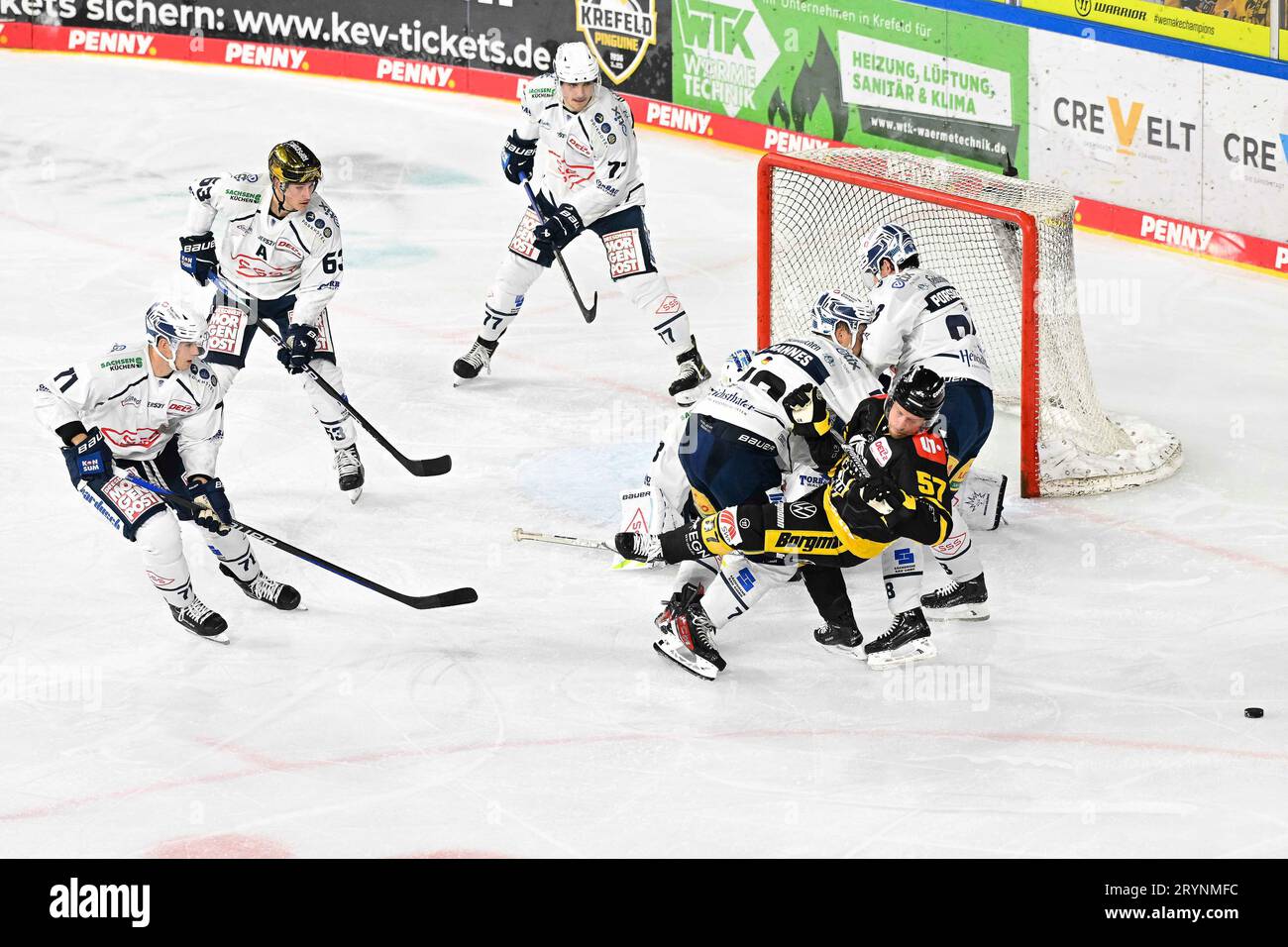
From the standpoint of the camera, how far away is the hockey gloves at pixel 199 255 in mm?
7383

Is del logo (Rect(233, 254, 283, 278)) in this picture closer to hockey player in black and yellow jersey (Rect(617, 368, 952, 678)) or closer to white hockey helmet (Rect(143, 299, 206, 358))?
white hockey helmet (Rect(143, 299, 206, 358))

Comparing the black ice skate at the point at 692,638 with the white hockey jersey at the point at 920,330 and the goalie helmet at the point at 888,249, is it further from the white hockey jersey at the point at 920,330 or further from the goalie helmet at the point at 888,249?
the goalie helmet at the point at 888,249

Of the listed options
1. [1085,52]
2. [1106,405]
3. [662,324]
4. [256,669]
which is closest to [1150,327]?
[1106,405]

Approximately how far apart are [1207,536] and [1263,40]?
384 cm

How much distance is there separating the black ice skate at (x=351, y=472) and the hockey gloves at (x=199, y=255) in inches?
35.9

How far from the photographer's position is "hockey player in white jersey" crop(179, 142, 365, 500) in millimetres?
7348

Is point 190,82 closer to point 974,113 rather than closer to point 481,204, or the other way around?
point 481,204

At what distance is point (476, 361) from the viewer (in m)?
8.93

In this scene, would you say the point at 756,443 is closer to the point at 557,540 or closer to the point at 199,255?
the point at 557,540

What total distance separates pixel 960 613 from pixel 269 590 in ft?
8.09

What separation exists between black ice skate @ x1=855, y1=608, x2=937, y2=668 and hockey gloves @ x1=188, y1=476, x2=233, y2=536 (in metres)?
2.26

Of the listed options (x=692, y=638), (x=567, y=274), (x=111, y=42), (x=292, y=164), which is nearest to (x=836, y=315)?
(x=692, y=638)

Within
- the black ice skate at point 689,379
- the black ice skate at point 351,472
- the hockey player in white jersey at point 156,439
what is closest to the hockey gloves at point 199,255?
the black ice skate at point 351,472

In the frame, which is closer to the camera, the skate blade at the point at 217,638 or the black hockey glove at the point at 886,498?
the black hockey glove at the point at 886,498
